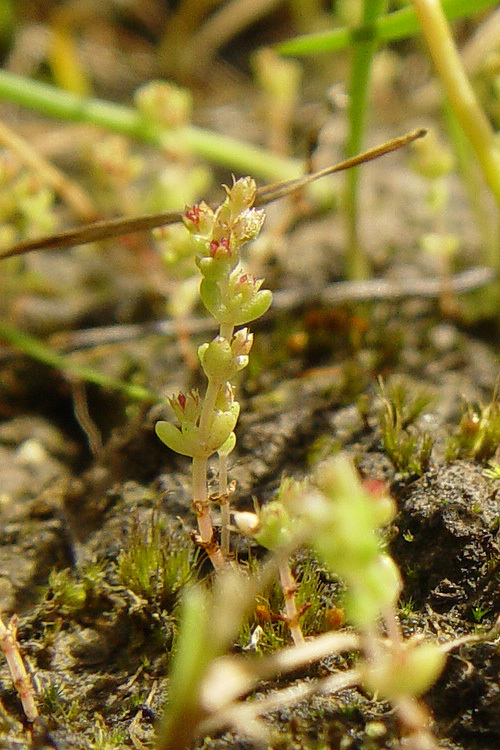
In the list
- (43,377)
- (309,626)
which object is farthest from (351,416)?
(43,377)

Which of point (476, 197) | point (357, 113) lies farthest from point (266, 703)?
point (476, 197)

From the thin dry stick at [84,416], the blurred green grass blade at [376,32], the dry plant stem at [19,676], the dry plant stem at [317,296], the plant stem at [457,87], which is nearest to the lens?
the dry plant stem at [19,676]

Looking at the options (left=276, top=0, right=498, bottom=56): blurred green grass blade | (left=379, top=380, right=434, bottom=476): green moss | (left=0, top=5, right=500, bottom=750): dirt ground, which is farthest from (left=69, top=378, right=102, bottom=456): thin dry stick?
(left=276, top=0, right=498, bottom=56): blurred green grass blade

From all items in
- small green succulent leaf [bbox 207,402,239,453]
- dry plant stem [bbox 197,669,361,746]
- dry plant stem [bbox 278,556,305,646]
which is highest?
small green succulent leaf [bbox 207,402,239,453]

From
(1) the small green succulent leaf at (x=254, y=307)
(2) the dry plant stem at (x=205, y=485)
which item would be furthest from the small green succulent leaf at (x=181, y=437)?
(1) the small green succulent leaf at (x=254, y=307)

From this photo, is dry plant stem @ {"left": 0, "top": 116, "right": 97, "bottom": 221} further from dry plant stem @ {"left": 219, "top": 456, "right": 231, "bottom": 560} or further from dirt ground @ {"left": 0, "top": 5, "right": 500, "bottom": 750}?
dry plant stem @ {"left": 219, "top": 456, "right": 231, "bottom": 560}

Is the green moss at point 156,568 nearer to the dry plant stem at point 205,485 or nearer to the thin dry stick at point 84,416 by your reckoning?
the dry plant stem at point 205,485

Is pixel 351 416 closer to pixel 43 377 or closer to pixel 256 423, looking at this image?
pixel 256 423
